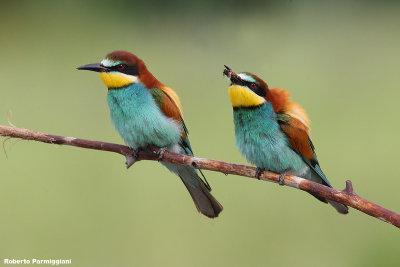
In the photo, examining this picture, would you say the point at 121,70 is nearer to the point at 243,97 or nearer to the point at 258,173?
the point at 243,97

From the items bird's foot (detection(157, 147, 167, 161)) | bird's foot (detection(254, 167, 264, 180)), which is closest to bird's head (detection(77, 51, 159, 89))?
bird's foot (detection(157, 147, 167, 161))

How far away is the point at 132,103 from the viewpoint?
2.17 meters

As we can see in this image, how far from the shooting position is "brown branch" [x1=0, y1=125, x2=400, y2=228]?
158 cm

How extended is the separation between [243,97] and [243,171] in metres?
0.32

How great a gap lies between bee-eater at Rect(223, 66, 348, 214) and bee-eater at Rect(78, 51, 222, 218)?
25cm

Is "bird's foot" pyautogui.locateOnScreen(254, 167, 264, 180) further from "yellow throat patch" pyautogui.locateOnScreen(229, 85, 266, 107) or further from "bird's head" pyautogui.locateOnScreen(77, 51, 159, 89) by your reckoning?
"bird's head" pyautogui.locateOnScreen(77, 51, 159, 89)

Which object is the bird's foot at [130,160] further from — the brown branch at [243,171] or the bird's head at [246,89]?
the bird's head at [246,89]

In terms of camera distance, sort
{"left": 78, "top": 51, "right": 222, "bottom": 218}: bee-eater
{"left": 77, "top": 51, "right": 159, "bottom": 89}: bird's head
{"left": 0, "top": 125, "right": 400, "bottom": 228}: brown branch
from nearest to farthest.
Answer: {"left": 0, "top": 125, "right": 400, "bottom": 228}: brown branch, {"left": 77, "top": 51, "right": 159, "bottom": 89}: bird's head, {"left": 78, "top": 51, "right": 222, "bottom": 218}: bee-eater

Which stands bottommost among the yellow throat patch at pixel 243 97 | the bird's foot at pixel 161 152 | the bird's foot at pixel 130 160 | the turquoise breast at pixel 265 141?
the bird's foot at pixel 161 152

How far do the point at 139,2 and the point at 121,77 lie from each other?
2.26 m

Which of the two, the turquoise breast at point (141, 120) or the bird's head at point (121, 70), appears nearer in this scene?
the bird's head at point (121, 70)

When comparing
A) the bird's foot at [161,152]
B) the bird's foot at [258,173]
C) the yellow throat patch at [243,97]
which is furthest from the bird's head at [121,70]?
the bird's foot at [258,173]

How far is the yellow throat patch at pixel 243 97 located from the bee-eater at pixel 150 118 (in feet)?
1.06

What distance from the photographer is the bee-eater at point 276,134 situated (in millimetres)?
2039
